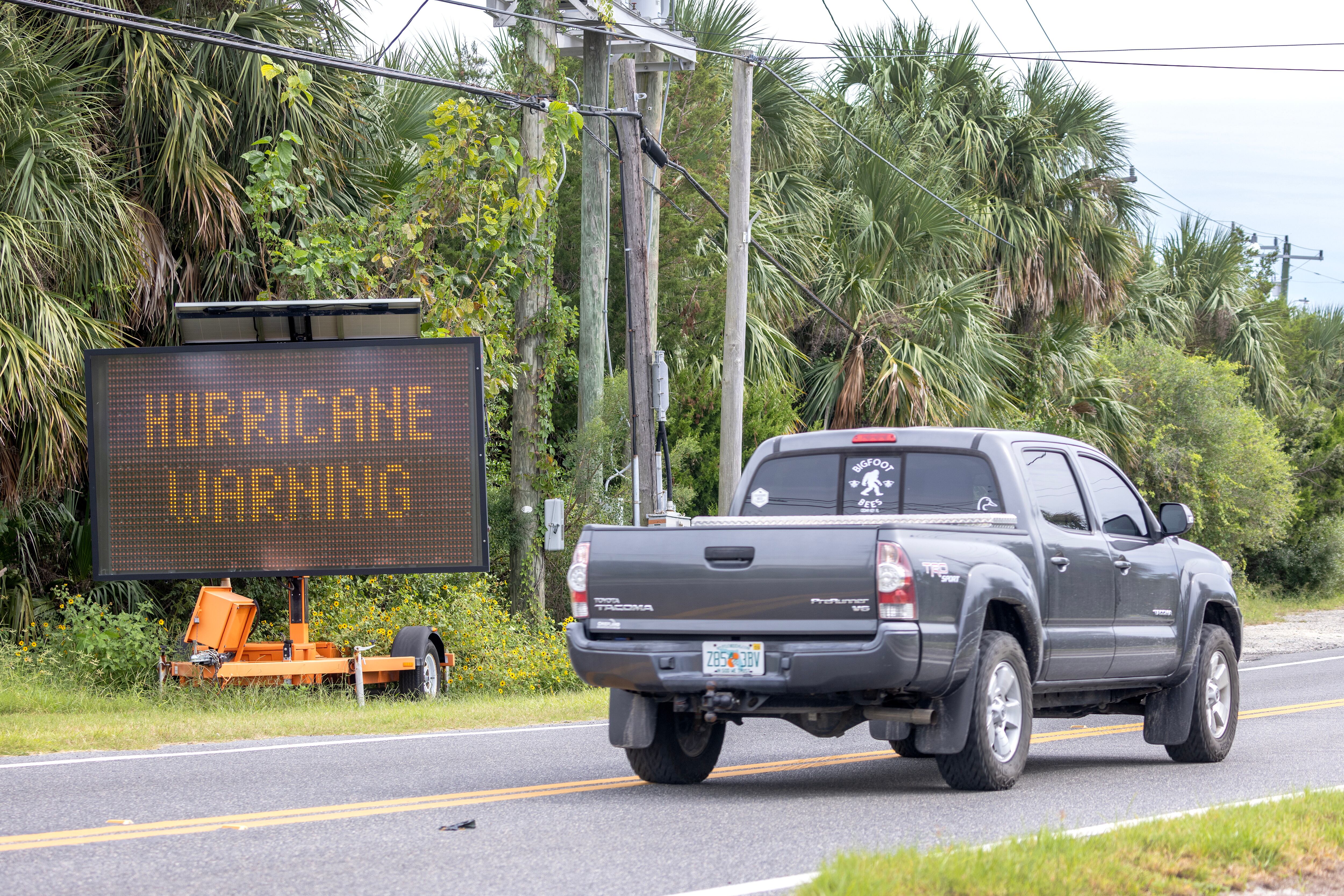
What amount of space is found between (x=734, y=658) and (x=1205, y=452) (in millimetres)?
24335

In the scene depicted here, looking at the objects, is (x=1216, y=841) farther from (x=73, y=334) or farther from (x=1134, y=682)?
(x=73, y=334)

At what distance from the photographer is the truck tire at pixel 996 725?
792cm

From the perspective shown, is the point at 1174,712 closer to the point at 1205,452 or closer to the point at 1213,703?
the point at 1213,703

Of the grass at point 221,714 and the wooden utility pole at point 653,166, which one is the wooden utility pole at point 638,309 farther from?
the grass at point 221,714

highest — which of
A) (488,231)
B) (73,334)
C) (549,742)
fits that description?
(488,231)

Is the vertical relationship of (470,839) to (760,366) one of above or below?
below

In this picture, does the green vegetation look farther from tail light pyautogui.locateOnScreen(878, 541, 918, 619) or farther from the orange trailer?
tail light pyautogui.locateOnScreen(878, 541, 918, 619)

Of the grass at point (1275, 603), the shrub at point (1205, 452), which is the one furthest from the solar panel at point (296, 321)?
the grass at point (1275, 603)

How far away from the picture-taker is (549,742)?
11.0 metres

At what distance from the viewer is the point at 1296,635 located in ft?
86.4

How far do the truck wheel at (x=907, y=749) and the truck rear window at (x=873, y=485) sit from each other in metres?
1.34

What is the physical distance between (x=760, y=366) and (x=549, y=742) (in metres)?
11.4

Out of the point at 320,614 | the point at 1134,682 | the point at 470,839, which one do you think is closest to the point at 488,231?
the point at 320,614

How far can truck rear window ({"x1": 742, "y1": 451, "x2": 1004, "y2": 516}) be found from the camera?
29.0ft
